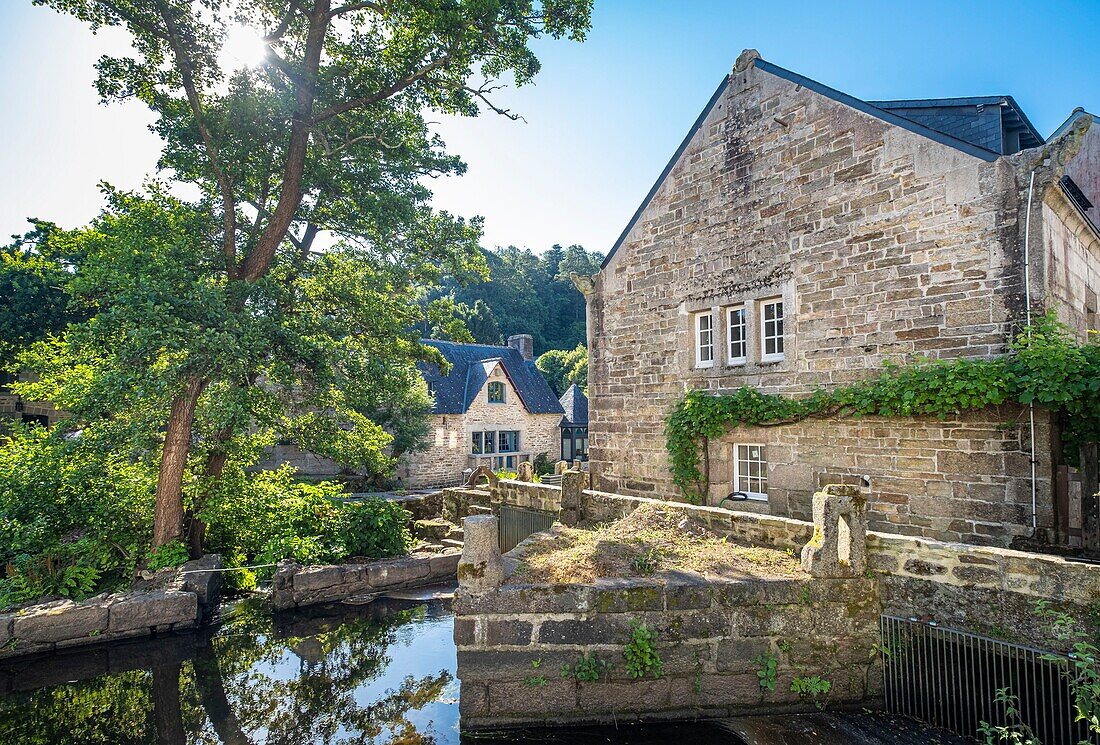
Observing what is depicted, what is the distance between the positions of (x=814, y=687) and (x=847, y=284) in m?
6.13

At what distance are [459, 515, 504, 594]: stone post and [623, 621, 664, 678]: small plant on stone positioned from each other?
Answer: 1.49 meters

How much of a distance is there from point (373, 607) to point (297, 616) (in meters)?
1.23

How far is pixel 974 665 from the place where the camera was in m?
5.39

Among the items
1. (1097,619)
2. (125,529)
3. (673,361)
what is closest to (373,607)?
(125,529)

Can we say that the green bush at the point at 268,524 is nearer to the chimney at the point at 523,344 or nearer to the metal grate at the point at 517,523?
the metal grate at the point at 517,523

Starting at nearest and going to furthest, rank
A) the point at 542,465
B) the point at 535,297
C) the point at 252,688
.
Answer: the point at 252,688
the point at 542,465
the point at 535,297

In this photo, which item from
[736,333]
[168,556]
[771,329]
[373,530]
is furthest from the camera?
[373,530]

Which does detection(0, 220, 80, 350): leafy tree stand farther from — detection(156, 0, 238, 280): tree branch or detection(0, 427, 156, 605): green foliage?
detection(156, 0, 238, 280): tree branch

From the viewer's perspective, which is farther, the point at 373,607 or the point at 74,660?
the point at 373,607

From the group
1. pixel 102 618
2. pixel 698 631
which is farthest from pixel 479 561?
pixel 102 618

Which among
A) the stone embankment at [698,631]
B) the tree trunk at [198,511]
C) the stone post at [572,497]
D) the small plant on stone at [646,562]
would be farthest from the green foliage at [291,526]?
the small plant on stone at [646,562]

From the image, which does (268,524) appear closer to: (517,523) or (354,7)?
(517,523)

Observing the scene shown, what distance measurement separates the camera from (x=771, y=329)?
10109 mm

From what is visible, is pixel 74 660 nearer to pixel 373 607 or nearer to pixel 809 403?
pixel 373 607
